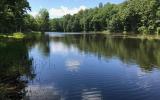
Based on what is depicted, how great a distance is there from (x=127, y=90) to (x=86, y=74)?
7.83 m

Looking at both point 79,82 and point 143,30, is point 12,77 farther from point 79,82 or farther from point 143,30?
point 143,30

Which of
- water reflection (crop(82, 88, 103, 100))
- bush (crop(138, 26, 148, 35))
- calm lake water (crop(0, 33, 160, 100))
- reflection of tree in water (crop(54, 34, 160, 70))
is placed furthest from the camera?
bush (crop(138, 26, 148, 35))

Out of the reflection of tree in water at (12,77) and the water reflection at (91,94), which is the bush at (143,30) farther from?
the water reflection at (91,94)

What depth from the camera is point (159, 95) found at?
20875 millimetres

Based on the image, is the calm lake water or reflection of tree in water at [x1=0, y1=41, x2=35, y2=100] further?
the calm lake water

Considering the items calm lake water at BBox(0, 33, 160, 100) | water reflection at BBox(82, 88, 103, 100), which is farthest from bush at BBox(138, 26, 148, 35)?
water reflection at BBox(82, 88, 103, 100)

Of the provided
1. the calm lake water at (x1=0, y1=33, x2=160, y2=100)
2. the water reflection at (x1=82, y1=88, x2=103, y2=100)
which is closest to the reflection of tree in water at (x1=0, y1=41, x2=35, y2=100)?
the calm lake water at (x1=0, y1=33, x2=160, y2=100)

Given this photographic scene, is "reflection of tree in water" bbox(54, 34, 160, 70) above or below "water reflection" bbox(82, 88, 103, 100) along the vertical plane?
above

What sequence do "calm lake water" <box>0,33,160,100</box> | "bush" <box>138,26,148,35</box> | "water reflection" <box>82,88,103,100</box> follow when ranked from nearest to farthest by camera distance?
"water reflection" <box>82,88,103,100</box>, "calm lake water" <box>0,33,160,100</box>, "bush" <box>138,26,148,35</box>

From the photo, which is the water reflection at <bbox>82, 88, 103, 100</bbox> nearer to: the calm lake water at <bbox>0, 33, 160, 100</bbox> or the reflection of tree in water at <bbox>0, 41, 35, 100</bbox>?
the calm lake water at <bbox>0, 33, 160, 100</bbox>

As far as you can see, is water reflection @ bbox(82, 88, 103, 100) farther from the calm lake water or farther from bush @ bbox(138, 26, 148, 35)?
bush @ bbox(138, 26, 148, 35)

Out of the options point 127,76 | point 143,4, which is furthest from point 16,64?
point 143,4

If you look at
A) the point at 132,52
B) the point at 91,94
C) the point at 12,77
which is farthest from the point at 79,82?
the point at 132,52

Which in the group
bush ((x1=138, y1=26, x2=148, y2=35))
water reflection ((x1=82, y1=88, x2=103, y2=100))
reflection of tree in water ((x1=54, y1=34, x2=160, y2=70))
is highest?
bush ((x1=138, y1=26, x2=148, y2=35))
